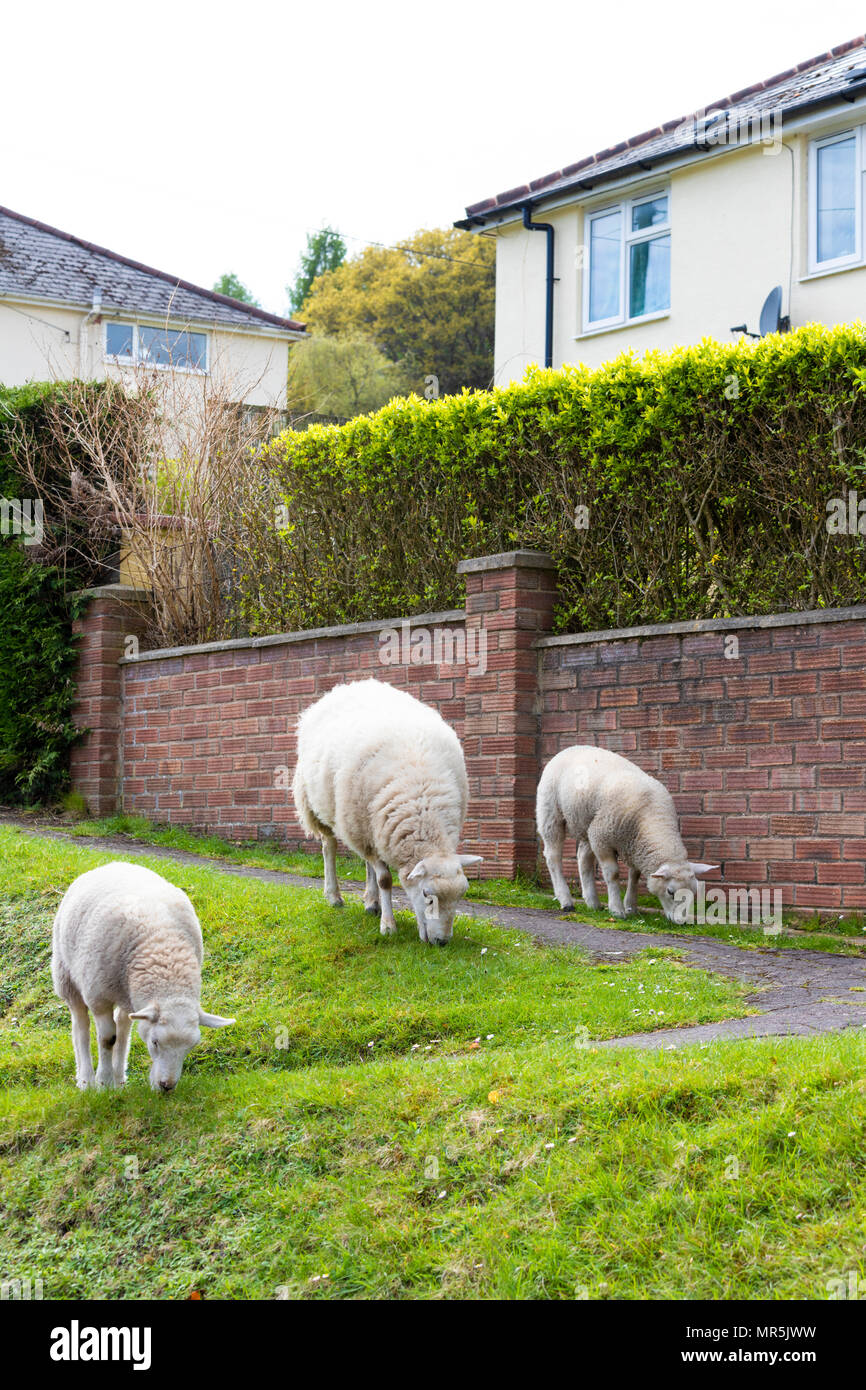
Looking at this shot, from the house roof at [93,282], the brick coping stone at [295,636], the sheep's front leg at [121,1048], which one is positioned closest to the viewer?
the sheep's front leg at [121,1048]

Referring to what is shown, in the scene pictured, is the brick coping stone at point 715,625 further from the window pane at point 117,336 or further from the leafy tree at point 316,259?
the leafy tree at point 316,259

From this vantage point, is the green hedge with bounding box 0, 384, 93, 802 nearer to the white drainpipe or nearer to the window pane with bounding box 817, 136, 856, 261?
the window pane with bounding box 817, 136, 856, 261

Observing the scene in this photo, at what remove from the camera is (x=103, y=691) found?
52.1 feet

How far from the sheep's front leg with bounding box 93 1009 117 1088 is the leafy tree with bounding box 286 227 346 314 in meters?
59.1

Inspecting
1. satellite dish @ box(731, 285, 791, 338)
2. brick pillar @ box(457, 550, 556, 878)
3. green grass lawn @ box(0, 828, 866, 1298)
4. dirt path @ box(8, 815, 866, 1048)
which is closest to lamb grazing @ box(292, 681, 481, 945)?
green grass lawn @ box(0, 828, 866, 1298)

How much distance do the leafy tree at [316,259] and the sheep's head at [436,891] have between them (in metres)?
57.4

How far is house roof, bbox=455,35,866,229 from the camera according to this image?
16.8m

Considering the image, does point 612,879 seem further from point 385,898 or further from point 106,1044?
point 106,1044

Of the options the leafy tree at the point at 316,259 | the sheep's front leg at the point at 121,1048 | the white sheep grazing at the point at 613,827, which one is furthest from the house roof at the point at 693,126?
the leafy tree at the point at 316,259

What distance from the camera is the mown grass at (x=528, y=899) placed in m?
9.05

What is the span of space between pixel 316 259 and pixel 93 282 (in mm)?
34033

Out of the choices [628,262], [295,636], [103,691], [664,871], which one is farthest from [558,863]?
[628,262]

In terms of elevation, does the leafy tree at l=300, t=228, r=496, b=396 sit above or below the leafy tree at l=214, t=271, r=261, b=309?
below

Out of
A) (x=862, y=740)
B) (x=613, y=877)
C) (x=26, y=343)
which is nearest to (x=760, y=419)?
(x=862, y=740)
